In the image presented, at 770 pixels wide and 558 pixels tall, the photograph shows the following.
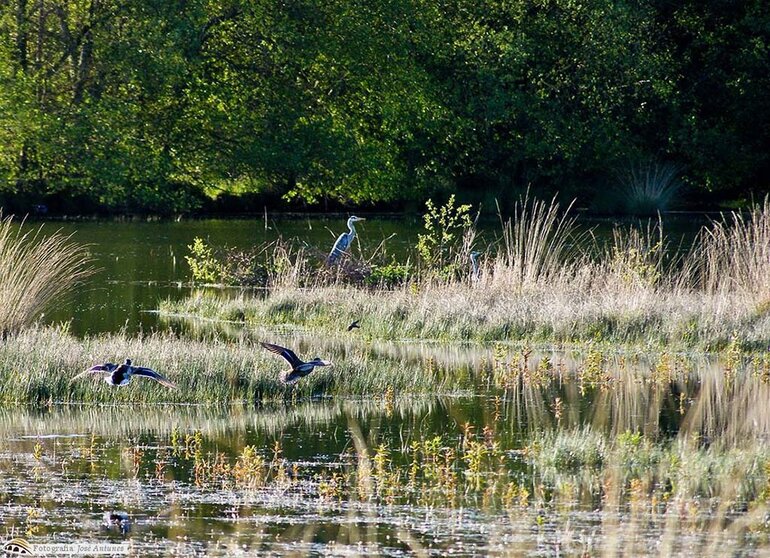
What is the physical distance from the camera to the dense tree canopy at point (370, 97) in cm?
3456

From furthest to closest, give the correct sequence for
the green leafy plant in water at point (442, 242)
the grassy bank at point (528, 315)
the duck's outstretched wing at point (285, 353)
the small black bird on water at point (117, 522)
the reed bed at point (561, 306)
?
the green leafy plant in water at point (442, 242) < the reed bed at point (561, 306) < the grassy bank at point (528, 315) < the duck's outstretched wing at point (285, 353) < the small black bird on water at point (117, 522)

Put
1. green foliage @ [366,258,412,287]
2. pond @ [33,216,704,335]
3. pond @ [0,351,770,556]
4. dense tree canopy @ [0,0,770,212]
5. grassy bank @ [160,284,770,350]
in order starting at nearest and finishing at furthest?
pond @ [0,351,770,556], grassy bank @ [160,284,770,350], pond @ [33,216,704,335], green foliage @ [366,258,412,287], dense tree canopy @ [0,0,770,212]

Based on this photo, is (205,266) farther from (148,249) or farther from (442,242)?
(148,249)

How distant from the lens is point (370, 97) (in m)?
40.4

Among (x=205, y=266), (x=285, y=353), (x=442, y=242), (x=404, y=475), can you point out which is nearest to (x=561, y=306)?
(x=442, y=242)

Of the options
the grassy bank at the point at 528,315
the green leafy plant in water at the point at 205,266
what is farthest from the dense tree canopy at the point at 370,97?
the grassy bank at the point at 528,315

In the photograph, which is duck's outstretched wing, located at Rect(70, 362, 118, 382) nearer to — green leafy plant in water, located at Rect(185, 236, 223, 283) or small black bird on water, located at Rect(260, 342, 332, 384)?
small black bird on water, located at Rect(260, 342, 332, 384)

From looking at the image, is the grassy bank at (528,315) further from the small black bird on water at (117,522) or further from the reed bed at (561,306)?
the small black bird on water at (117,522)

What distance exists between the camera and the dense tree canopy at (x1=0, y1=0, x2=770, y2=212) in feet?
113

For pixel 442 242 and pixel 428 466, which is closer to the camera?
pixel 428 466

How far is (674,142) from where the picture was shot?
4422cm

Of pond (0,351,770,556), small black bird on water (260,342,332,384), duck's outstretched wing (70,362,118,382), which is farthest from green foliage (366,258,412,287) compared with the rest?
Result: duck's outstretched wing (70,362,118,382)

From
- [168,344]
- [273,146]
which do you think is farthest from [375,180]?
[168,344]

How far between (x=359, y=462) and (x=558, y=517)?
6.54ft
